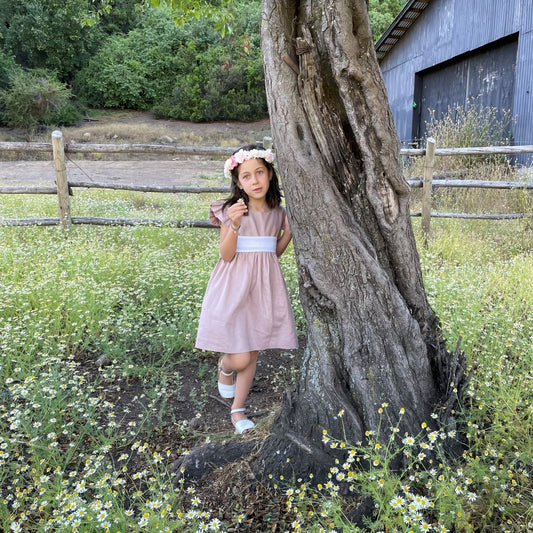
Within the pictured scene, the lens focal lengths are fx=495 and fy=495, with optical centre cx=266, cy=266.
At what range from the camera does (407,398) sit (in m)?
2.24

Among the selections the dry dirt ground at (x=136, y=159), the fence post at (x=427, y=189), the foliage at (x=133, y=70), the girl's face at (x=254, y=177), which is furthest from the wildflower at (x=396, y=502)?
the foliage at (x=133, y=70)

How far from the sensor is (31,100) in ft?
75.3

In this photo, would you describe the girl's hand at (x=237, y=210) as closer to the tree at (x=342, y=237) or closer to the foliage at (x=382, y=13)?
the tree at (x=342, y=237)

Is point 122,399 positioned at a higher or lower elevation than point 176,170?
lower

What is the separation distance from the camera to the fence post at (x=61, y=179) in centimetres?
646

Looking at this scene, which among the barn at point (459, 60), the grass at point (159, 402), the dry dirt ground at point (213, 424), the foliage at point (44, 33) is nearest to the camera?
the grass at point (159, 402)

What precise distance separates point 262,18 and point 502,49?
10.1m

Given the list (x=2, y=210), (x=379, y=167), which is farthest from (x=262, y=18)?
(x=2, y=210)

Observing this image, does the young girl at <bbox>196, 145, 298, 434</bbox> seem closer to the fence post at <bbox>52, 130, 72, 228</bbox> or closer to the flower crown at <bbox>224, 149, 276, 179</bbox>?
the flower crown at <bbox>224, 149, 276, 179</bbox>

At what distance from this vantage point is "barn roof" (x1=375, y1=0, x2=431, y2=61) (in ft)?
43.4

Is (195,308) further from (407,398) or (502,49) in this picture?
(502,49)

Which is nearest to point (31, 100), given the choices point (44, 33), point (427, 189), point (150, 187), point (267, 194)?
point (44, 33)

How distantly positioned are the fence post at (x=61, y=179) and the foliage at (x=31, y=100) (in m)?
19.2

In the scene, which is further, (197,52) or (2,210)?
(197,52)
